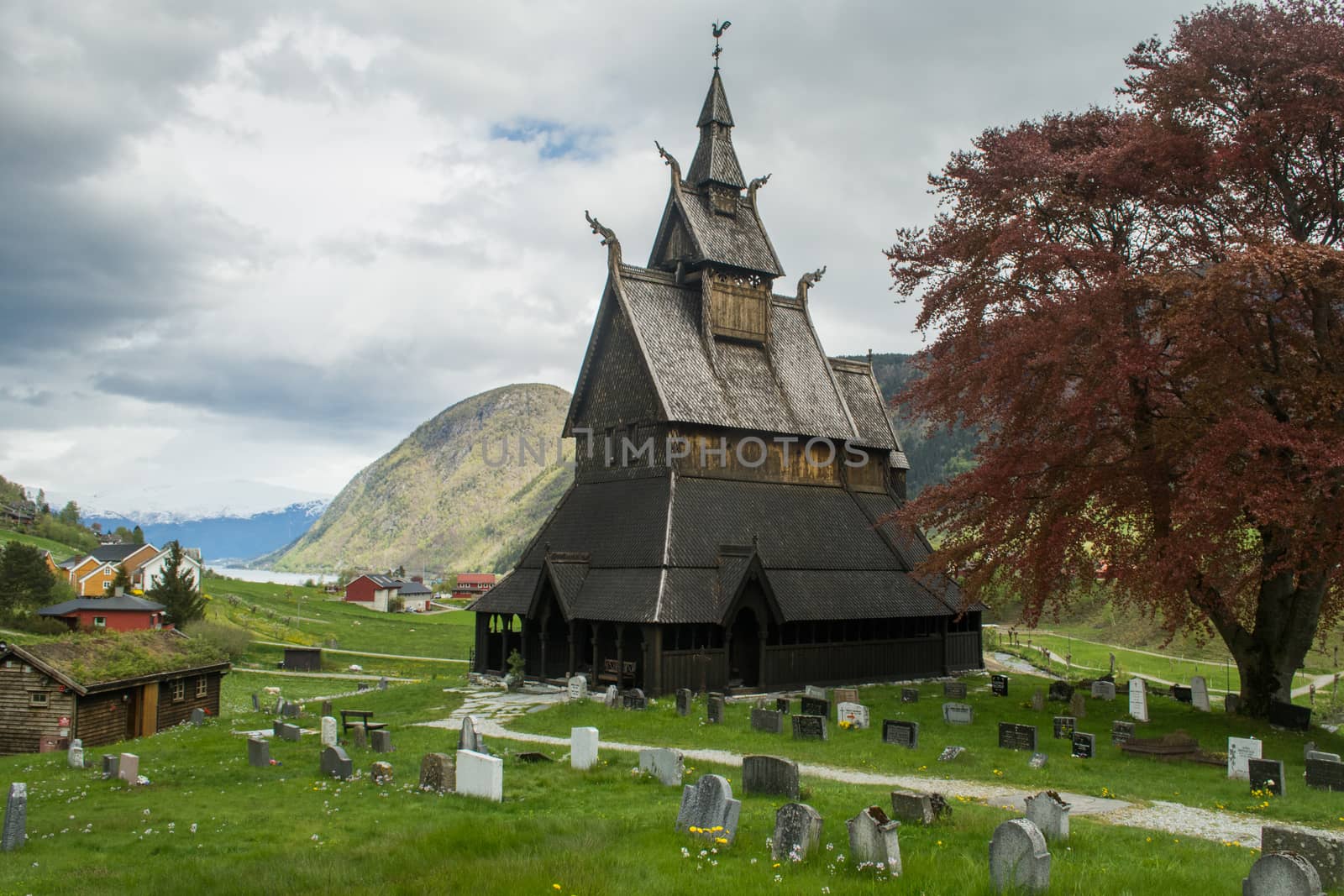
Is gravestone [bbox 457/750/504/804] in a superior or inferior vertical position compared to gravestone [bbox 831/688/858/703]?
superior

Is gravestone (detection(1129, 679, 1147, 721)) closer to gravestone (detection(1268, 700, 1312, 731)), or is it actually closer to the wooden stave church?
gravestone (detection(1268, 700, 1312, 731))

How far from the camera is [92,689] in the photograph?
30875 millimetres

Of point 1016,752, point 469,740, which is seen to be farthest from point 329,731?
point 1016,752

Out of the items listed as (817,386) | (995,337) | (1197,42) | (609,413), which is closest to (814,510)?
(817,386)

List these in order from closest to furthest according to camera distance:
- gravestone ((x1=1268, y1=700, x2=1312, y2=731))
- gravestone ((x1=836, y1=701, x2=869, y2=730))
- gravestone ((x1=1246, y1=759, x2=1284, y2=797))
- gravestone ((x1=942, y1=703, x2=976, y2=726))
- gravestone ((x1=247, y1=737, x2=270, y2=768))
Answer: gravestone ((x1=1246, y1=759, x2=1284, y2=797)) → gravestone ((x1=247, y1=737, x2=270, y2=768)) → gravestone ((x1=1268, y1=700, x2=1312, y2=731)) → gravestone ((x1=836, y1=701, x2=869, y2=730)) → gravestone ((x1=942, y1=703, x2=976, y2=726))

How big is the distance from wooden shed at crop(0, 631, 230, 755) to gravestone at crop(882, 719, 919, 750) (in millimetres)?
24106

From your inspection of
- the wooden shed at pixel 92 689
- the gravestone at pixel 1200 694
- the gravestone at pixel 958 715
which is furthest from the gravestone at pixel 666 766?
the wooden shed at pixel 92 689

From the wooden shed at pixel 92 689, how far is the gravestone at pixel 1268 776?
30996mm

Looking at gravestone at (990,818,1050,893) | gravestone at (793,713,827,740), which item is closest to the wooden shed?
gravestone at (793,713,827,740)

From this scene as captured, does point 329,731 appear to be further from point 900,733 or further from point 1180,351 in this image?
point 1180,351

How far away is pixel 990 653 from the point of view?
5612 cm

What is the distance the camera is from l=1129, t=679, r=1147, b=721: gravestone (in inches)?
1047

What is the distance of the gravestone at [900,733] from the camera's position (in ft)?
72.7

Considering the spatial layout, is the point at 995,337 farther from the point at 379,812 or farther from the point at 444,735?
the point at 379,812
